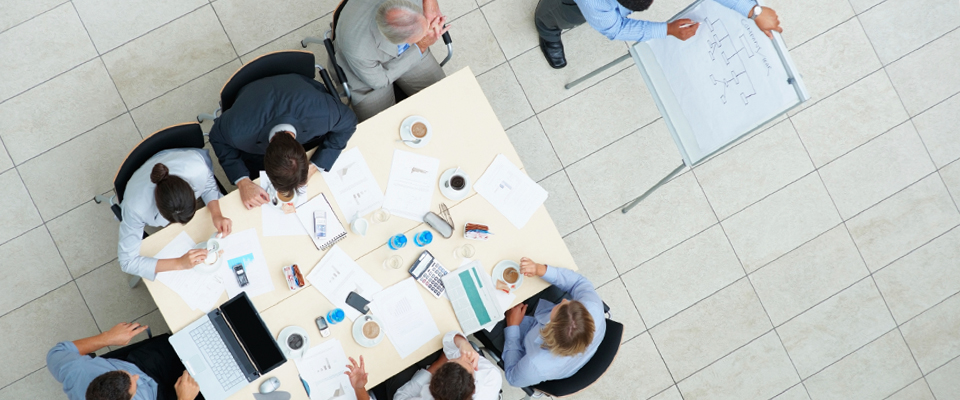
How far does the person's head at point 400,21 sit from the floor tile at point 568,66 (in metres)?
1.27

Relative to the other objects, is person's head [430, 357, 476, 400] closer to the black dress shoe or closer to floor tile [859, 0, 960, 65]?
the black dress shoe

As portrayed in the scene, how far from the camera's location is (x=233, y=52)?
338 cm

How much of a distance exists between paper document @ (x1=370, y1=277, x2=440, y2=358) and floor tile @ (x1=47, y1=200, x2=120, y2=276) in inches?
72.8

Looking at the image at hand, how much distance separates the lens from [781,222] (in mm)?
3588

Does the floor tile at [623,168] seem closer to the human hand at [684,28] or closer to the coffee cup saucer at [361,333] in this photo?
the human hand at [684,28]

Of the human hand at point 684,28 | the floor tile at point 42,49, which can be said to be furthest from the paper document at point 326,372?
the floor tile at point 42,49

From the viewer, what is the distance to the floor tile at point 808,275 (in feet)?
11.6

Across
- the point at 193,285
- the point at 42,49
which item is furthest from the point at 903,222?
the point at 42,49

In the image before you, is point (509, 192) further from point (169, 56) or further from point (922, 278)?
point (922, 278)

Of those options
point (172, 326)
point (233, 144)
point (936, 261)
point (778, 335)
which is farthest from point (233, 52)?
point (936, 261)

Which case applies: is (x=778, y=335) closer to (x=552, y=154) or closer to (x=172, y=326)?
(x=552, y=154)

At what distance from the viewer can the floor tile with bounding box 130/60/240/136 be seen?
3.30 meters

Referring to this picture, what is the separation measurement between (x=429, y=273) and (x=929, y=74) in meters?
3.65

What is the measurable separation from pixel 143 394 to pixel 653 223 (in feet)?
9.61
